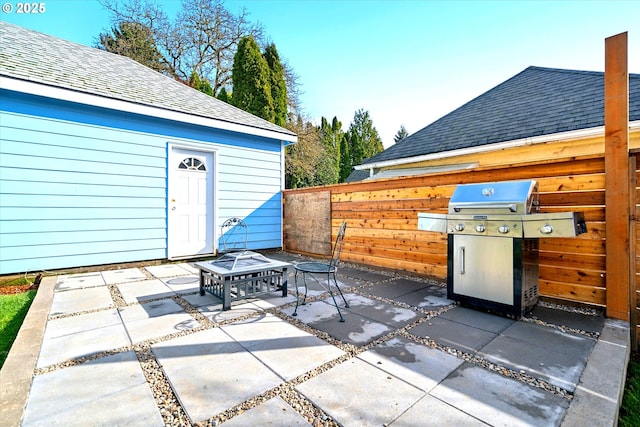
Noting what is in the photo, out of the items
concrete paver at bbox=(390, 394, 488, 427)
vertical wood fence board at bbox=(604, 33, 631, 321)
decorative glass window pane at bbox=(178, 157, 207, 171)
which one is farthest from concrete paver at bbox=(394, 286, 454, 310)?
decorative glass window pane at bbox=(178, 157, 207, 171)

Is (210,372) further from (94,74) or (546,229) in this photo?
(94,74)

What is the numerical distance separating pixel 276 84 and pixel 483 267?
36.6 ft

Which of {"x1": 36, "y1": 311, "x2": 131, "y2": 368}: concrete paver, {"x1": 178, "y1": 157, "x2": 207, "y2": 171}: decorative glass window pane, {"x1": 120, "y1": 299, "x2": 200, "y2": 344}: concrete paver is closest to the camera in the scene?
{"x1": 36, "y1": 311, "x2": 131, "y2": 368}: concrete paver

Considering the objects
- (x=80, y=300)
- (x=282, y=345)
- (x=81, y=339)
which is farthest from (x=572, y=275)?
(x=80, y=300)

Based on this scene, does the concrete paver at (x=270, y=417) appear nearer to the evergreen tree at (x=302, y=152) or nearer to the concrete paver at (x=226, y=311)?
the concrete paver at (x=226, y=311)

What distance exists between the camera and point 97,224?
4.78 metres

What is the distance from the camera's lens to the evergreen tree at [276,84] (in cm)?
1170

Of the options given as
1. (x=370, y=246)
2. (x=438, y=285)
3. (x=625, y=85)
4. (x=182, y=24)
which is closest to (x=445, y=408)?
(x=438, y=285)

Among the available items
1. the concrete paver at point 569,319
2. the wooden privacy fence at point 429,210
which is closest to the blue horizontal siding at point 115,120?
the wooden privacy fence at point 429,210

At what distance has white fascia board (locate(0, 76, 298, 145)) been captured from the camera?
404 cm

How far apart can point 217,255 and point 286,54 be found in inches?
456

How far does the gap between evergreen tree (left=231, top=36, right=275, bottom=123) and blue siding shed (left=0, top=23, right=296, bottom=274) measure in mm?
4466

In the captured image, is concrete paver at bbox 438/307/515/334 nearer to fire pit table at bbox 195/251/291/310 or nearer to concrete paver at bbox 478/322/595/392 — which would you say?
concrete paver at bbox 478/322/595/392

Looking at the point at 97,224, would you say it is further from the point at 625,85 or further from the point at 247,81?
the point at 247,81
